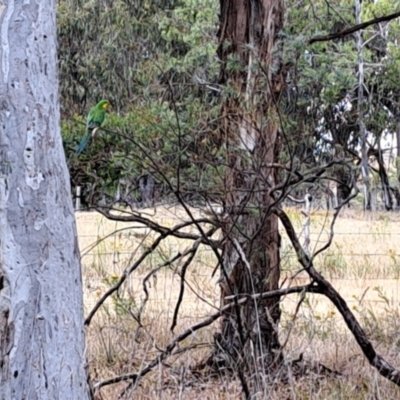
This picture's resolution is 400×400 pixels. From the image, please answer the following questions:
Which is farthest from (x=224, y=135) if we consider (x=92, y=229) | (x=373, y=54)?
(x=373, y=54)

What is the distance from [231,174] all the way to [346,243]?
542 cm

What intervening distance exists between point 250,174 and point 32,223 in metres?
1.04

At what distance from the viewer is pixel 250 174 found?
263 centimetres

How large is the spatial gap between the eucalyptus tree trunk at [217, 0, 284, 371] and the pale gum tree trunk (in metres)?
0.84

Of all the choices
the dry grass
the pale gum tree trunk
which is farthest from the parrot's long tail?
the pale gum tree trunk

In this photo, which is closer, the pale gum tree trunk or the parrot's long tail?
the pale gum tree trunk

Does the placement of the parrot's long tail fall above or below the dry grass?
above

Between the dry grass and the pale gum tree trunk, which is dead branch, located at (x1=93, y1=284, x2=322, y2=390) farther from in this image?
the pale gum tree trunk

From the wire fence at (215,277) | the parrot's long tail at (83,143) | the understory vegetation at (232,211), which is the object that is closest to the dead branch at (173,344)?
the understory vegetation at (232,211)

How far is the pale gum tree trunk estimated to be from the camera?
6.10ft

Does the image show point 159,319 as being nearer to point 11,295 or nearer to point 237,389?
point 237,389

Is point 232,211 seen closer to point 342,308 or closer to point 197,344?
point 342,308

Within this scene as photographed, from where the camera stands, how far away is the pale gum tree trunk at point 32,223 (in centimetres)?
186

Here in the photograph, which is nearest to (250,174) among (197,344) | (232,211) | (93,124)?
(232,211)
